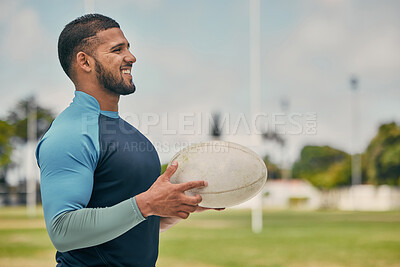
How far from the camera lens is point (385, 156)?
96.1ft

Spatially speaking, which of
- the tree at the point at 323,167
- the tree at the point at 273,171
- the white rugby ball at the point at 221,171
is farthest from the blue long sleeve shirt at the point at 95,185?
the tree at the point at 273,171

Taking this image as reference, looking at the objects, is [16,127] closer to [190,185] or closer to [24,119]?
[24,119]

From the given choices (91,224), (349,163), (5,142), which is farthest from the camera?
(349,163)

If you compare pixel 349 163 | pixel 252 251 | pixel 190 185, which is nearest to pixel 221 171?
pixel 190 185

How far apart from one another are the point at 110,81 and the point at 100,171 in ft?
0.80

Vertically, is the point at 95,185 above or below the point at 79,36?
below

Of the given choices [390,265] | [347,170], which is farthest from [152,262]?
[347,170]

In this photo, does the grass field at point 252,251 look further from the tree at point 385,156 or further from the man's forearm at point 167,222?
the tree at point 385,156

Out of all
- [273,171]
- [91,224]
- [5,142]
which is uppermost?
[91,224]

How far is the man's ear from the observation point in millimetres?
1229

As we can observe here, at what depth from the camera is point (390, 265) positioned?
6.36 meters

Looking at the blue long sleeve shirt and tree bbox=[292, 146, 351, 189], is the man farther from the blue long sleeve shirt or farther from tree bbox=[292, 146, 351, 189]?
tree bbox=[292, 146, 351, 189]

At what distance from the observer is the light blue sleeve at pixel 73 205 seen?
1021 mm

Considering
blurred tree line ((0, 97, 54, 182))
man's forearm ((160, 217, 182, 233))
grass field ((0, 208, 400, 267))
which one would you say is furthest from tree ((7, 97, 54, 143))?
man's forearm ((160, 217, 182, 233))
